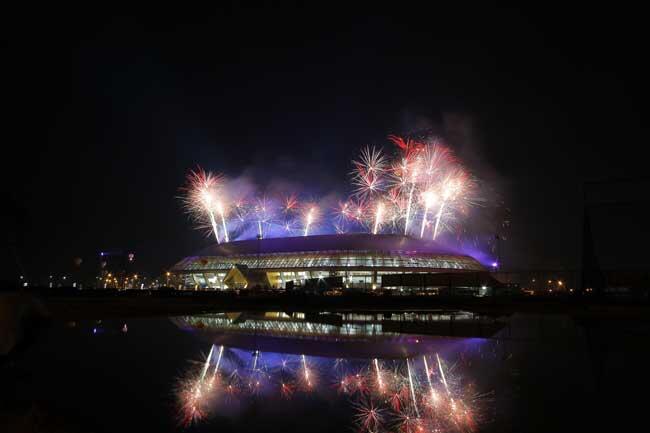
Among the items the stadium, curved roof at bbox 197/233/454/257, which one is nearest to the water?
the stadium

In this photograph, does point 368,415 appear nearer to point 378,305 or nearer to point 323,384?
point 323,384

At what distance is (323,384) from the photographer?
10.6 meters

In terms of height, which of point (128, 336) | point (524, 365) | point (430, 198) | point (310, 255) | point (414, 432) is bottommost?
point (128, 336)

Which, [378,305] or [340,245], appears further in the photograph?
[340,245]

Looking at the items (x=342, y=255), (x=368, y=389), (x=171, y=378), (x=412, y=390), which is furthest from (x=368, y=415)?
(x=342, y=255)

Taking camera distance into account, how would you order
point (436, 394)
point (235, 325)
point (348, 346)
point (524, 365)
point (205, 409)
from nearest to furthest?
point (205, 409)
point (436, 394)
point (524, 365)
point (348, 346)
point (235, 325)

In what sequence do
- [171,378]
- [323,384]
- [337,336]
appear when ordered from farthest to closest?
[337,336] → [171,378] → [323,384]

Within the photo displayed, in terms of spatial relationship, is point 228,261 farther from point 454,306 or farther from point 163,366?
point 163,366

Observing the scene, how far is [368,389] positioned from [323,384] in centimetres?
97

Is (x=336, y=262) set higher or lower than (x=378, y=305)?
higher

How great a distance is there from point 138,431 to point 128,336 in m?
13.5

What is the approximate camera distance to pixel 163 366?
12898 millimetres

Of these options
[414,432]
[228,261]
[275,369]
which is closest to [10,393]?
[275,369]

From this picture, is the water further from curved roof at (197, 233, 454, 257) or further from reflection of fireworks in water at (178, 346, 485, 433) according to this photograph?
curved roof at (197, 233, 454, 257)
